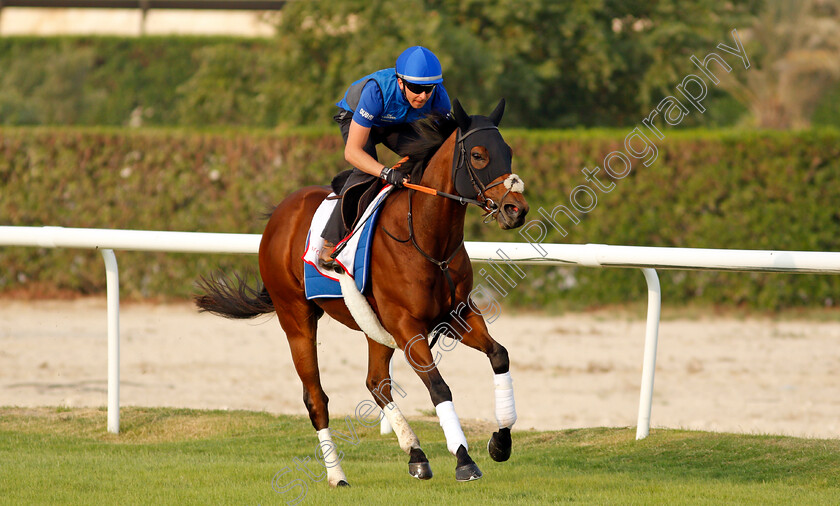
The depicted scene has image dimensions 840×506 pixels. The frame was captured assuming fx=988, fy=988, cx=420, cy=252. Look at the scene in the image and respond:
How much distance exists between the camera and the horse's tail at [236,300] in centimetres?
561

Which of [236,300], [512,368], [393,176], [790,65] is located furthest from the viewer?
[790,65]

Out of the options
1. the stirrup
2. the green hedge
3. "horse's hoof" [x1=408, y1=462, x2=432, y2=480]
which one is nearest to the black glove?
the stirrup

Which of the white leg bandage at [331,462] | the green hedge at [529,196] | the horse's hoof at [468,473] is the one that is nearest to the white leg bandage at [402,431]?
the white leg bandage at [331,462]

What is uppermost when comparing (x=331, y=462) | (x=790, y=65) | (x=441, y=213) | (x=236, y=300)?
(x=441, y=213)

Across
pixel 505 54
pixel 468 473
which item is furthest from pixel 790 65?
pixel 468 473

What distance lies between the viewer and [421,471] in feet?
14.0

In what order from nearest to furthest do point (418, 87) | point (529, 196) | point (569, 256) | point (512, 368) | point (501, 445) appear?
1. point (501, 445)
2. point (418, 87)
3. point (569, 256)
4. point (512, 368)
5. point (529, 196)

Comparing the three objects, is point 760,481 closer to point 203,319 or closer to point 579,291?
point 579,291

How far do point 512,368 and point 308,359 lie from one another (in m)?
4.05

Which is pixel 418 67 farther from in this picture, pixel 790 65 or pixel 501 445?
pixel 790 65

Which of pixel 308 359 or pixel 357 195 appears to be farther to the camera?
pixel 308 359

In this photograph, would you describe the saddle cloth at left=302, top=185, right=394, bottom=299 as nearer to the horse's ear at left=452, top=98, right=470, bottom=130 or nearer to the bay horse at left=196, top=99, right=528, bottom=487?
the bay horse at left=196, top=99, right=528, bottom=487

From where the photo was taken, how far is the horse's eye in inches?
157

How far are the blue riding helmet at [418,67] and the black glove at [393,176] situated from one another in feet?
1.35
